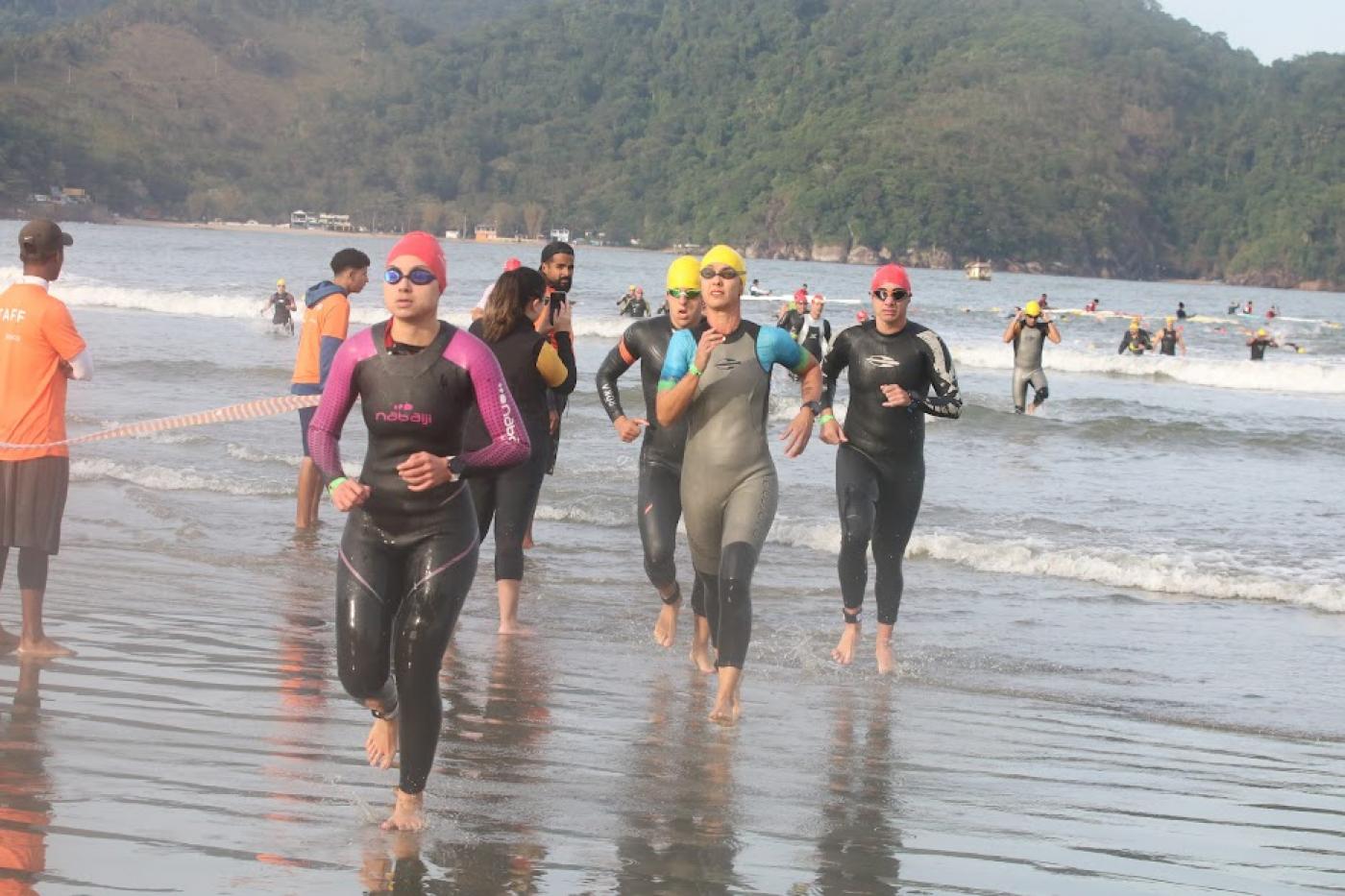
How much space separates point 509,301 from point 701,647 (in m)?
1.92

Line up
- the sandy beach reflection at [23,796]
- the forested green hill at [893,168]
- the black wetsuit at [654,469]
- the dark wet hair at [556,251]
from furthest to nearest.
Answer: the forested green hill at [893,168] < the dark wet hair at [556,251] < the black wetsuit at [654,469] < the sandy beach reflection at [23,796]

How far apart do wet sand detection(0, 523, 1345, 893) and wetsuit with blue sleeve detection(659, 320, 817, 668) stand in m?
0.56

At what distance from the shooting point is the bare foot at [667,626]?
8.73 meters

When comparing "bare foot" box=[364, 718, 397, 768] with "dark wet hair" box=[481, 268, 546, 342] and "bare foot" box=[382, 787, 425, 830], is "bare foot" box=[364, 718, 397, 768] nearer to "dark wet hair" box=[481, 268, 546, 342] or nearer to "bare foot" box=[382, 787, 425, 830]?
"bare foot" box=[382, 787, 425, 830]

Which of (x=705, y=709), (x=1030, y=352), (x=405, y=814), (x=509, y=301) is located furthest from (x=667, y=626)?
(x=1030, y=352)

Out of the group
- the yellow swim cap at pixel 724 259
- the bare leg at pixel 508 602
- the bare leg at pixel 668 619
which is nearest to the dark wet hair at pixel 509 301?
the bare leg at pixel 508 602

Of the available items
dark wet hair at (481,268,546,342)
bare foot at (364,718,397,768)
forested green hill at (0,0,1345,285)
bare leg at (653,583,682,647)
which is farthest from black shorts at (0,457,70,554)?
forested green hill at (0,0,1345,285)

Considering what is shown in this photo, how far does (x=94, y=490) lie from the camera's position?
44.2 ft

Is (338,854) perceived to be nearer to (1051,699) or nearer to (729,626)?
(729,626)

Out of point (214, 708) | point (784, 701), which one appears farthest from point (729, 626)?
point (214, 708)

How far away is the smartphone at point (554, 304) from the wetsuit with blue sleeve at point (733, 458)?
180cm

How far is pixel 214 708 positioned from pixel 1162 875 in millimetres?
3503

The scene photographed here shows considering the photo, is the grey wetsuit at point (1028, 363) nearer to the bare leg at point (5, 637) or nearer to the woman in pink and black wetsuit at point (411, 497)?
the bare leg at point (5, 637)

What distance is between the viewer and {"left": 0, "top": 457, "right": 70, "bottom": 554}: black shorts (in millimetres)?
7176
